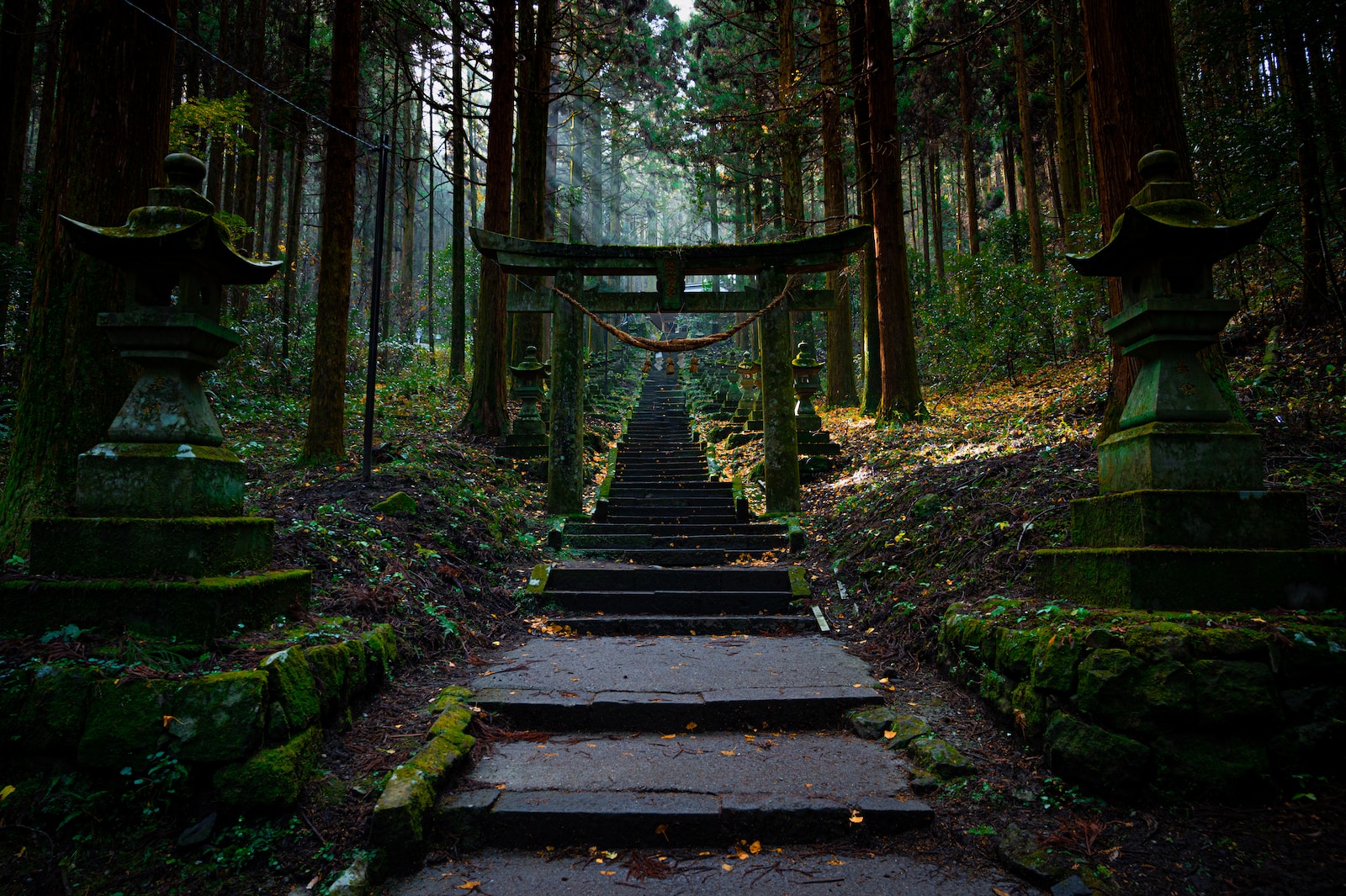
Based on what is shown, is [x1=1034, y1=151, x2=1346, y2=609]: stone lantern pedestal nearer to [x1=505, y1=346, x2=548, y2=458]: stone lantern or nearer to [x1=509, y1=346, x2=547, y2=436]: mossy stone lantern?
[x1=505, y1=346, x2=548, y2=458]: stone lantern

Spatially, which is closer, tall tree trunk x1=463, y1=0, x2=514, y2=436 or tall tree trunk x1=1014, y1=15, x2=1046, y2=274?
A: tall tree trunk x1=463, y1=0, x2=514, y2=436

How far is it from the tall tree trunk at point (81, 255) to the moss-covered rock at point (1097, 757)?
5412mm

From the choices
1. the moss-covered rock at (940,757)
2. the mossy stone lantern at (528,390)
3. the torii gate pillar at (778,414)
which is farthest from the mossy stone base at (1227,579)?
the mossy stone lantern at (528,390)

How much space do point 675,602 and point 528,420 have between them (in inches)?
235

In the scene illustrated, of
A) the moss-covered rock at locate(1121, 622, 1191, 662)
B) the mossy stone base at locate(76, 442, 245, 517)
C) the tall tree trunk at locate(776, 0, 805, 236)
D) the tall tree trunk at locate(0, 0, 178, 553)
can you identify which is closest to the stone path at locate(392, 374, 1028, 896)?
the moss-covered rock at locate(1121, 622, 1191, 662)

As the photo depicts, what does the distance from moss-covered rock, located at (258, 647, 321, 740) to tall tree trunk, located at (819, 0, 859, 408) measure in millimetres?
9492

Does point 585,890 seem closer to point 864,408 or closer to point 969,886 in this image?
point 969,886

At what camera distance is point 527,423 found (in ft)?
37.0

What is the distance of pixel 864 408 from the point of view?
1277 centimetres

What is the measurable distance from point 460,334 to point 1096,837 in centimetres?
1533

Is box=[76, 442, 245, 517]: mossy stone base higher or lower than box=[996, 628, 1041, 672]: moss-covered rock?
higher

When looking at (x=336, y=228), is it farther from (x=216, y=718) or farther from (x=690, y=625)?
(x=216, y=718)

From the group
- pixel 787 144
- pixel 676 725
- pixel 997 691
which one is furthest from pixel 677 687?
pixel 787 144

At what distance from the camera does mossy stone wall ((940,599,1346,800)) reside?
2578 millimetres
